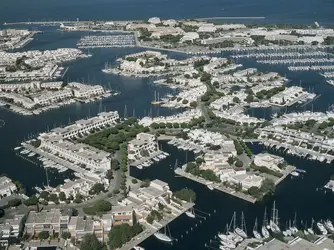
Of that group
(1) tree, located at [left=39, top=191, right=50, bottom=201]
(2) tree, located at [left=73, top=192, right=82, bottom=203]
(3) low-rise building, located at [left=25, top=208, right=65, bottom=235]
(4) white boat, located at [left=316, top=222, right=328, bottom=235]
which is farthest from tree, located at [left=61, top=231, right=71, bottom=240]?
(4) white boat, located at [left=316, top=222, right=328, bottom=235]

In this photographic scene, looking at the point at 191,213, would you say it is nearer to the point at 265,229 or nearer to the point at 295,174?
the point at 265,229

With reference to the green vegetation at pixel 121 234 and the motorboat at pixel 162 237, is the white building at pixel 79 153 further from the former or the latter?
the motorboat at pixel 162 237

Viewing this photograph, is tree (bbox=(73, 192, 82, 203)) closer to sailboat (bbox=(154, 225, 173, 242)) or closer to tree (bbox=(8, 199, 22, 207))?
tree (bbox=(8, 199, 22, 207))

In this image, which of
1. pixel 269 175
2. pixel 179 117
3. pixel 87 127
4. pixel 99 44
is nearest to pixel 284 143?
pixel 269 175

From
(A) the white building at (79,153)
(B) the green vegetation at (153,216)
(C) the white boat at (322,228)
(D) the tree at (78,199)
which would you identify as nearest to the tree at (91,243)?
(B) the green vegetation at (153,216)

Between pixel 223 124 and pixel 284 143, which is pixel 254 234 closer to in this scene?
pixel 284 143

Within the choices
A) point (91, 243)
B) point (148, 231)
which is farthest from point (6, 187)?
point (148, 231)
